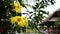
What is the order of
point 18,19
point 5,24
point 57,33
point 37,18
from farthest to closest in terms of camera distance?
1. point 57,33
2. point 37,18
3. point 5,24
4. point 18,19

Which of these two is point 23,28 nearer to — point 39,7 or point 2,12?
point 2,12

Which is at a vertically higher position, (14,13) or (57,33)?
(14,13)

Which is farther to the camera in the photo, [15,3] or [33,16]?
[33,16]

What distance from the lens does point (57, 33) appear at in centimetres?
286

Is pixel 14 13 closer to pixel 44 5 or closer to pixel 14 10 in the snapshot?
pixel 14 10

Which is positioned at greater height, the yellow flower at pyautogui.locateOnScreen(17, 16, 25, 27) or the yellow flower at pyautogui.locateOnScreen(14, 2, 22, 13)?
the yellow flower at pyautogui.locateOnScreen(14, 2, 22, 13)

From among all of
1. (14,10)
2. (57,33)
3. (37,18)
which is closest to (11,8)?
(14,10)

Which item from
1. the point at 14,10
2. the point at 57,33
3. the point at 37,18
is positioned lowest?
the point at 57,33

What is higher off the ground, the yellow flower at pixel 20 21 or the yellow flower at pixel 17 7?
the yellow flower at pixel 17 7

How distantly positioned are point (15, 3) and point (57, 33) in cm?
225

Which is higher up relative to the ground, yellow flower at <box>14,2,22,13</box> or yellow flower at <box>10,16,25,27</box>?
yellow flower at <box>14,2,22,13</box>

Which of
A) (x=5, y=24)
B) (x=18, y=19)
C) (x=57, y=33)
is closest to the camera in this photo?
(x=18, y=19)

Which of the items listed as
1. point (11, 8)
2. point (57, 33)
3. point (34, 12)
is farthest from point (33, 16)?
point (57, 33)

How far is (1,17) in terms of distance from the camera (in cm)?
74
